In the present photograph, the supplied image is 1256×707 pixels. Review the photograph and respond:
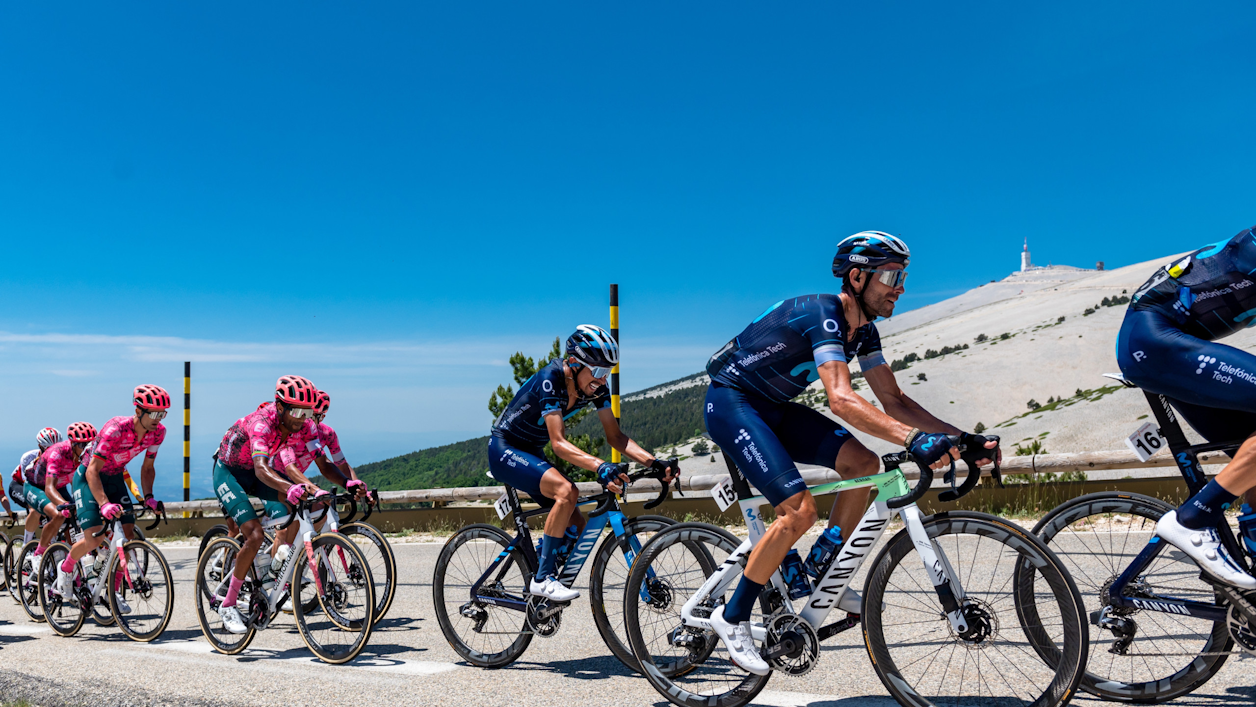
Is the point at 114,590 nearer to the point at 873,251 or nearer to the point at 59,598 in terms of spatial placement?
the point at 59,598

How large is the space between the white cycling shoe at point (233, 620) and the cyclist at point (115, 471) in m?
1.61

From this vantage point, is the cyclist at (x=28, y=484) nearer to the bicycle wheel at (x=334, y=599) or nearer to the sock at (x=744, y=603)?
the bicycle wheel at (x=334, y=599)

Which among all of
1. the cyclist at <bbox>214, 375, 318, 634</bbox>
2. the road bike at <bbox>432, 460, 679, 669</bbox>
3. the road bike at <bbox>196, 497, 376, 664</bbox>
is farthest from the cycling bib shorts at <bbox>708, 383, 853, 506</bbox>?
the cyclist at <bbox>214, 375, 318, 634</bbox>

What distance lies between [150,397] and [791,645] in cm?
646

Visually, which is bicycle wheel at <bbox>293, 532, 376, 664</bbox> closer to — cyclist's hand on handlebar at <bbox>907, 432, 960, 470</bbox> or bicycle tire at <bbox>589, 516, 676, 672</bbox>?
bicycle tire at <bbox>589, 516, 676, 672</bbox>

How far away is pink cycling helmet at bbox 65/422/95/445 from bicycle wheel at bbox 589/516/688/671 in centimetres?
678

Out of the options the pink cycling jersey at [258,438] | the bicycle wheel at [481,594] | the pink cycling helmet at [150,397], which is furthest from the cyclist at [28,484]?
the bicycle wheel at [481,594]

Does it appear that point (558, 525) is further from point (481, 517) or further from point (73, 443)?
point (481, 517)

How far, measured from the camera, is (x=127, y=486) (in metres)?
8.91

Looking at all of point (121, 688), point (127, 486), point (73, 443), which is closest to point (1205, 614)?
point (121, 688)

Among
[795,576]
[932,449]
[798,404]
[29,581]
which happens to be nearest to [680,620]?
[795,576]

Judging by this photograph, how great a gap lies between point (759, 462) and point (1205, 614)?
188cm

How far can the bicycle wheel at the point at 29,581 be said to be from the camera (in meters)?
8.77

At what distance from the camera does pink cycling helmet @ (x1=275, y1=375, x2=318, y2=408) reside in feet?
22.8
